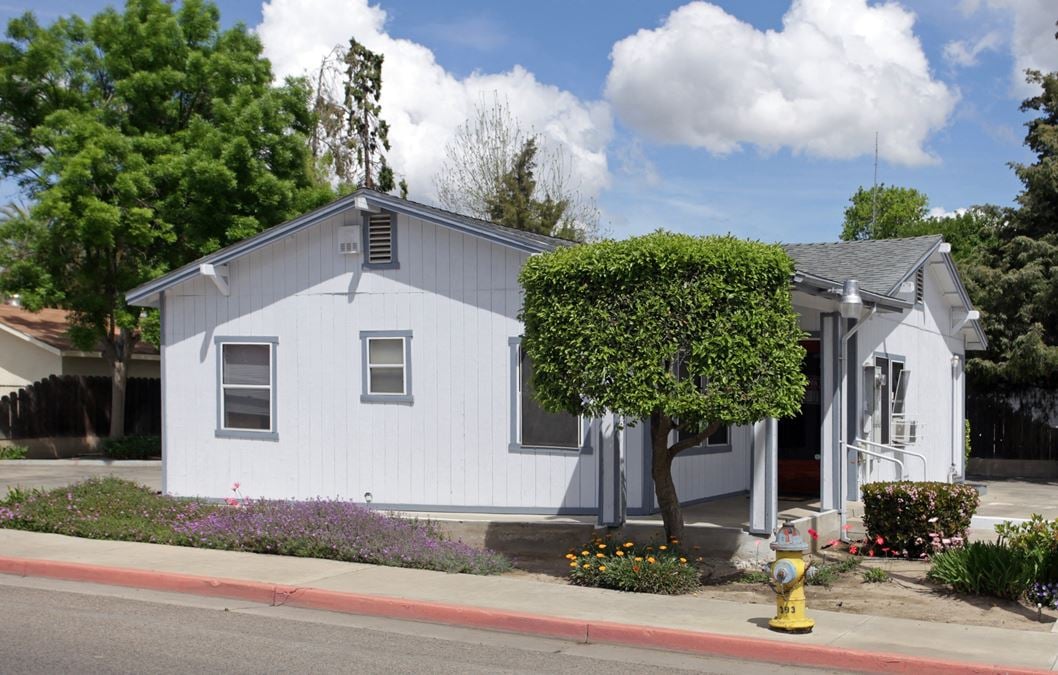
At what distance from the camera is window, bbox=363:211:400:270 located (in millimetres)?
14234

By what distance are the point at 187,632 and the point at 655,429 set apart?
486 centimetres

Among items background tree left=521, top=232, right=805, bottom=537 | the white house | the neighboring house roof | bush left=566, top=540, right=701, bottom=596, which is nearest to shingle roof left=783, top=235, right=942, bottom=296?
the white house

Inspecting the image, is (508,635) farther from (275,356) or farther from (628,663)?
(275,356)

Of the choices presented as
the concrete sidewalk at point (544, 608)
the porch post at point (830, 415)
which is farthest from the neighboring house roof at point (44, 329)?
the porch post at point (830, 415)

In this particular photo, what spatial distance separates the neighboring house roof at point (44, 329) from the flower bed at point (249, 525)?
14.4 meters

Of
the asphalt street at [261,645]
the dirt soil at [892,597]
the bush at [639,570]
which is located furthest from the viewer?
the bush at [639,570]

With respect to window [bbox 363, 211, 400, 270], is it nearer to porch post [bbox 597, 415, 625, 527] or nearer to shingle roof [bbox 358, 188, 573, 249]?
shingle roof [bbox 358, 188, 573, 249]

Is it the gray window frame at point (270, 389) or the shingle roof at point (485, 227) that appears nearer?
the shingle roof at point (485, 227)

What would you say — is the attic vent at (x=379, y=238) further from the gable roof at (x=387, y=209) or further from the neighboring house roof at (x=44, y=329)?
the neighboring house roof at (x=44, y=329)

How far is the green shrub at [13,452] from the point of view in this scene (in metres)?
26.1

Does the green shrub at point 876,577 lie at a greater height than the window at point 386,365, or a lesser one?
lesser

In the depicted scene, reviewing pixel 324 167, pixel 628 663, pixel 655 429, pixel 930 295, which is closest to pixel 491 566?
pixel 655 429

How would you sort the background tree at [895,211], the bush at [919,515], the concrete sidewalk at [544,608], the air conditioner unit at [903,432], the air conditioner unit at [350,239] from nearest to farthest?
the concrete sidewalk at [544,608] → the bush at [919,515] → the air conditioner unit at [350,239] → the air conditioner unit at [903,432] → the background tree at [895,211]

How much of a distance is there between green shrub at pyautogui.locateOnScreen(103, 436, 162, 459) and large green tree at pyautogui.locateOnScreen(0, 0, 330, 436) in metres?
0.70
